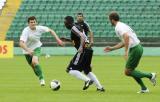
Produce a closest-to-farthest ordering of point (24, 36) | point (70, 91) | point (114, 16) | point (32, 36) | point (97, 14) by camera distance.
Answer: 1. point (114, 16)
2. point (70, 91)
3. point (24, 36)
4. point (32, 36)
5. point (97, 14)

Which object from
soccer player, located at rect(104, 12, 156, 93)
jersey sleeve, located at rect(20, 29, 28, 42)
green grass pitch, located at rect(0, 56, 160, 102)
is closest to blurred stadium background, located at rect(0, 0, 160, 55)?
green grass pitch, located at rect(0, 56, 160, 102)

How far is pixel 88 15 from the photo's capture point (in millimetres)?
45469

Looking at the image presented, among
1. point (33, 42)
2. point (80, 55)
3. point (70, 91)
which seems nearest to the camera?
point (70, 91)

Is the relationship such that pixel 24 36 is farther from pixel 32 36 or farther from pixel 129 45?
pixel 129 45

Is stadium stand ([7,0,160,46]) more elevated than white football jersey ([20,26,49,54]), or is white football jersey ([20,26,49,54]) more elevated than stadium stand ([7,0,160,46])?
white football jersey ([20,26,49,54])

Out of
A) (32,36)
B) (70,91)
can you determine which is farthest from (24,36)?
(70,91)

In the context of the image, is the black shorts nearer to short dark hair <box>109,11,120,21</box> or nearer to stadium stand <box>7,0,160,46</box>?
short dark hair <box>109,11,120,21</box>

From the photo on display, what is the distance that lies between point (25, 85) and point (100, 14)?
27.3m

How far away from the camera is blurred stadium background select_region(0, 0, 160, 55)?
44.3 metres

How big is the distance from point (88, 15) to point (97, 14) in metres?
0.64

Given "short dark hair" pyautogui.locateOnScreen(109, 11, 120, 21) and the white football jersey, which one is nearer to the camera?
"short dark hair" pyautogui.locateOnScreen(109, 11, 120, 21)

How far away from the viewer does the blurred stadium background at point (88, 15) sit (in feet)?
145

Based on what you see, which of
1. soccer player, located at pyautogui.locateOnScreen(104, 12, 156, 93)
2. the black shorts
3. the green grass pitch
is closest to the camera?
the green grass pitch

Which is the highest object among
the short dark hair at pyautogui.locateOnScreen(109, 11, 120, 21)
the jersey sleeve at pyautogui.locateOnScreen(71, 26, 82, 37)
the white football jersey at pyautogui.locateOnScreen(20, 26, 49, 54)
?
the short dark hair at pyautogui.locateOnScreen(109, 11, 120, 21)
